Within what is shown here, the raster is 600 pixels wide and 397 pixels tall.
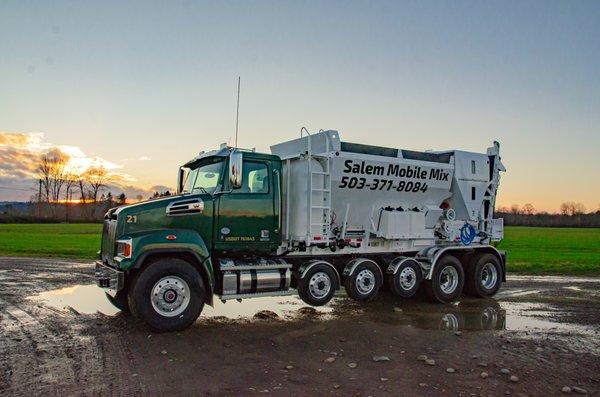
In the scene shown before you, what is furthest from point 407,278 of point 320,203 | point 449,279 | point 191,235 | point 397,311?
point 191,235

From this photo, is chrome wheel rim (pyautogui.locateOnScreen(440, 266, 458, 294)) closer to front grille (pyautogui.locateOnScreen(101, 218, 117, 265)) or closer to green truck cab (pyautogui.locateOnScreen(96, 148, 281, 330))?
green truck cab (pyautogui.locateOnScreen(96, 148, 281, 330))

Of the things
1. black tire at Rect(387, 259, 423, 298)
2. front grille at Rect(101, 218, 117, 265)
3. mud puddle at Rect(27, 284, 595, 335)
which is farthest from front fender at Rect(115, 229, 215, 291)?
black tire at Rect(387, 259, 423, 298)

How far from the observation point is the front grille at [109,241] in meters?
10.2

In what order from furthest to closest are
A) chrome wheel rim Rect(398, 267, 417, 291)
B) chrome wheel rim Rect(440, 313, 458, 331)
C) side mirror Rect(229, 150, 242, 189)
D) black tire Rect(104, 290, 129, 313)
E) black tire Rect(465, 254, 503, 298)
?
black tire Rect(465, 254, 503, 298)
chrome wheel rim Rect(398, 267, 417, 291)
black tire Rect(104, 290, 129, 313)
chrome wheel rim Rect(440, 313, 458, 331)
side mirror Rect(229, 150, 242, 189)

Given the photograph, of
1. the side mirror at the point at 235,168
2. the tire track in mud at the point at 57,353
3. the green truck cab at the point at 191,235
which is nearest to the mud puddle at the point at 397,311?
the tire track in mud at the point at 57,353

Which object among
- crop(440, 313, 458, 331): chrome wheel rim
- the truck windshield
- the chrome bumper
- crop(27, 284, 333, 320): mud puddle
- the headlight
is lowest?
crop(27, 284, 333, 320): mud puddle

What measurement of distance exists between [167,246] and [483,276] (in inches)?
363

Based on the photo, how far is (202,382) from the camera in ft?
21.9

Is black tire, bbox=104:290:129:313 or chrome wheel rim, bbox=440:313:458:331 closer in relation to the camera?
chrome wheel rim, bbox=440:313:458:331

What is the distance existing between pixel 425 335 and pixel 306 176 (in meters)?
4.30

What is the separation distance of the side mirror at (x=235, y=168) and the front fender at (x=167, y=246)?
1.30 meters

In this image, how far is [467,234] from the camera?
14680 mm

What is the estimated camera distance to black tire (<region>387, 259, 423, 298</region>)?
1292 cm

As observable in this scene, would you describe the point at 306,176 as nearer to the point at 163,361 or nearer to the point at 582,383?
the point at 163,361
